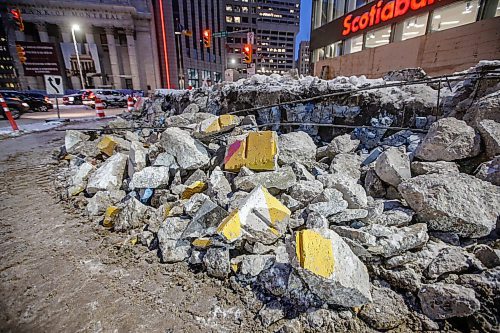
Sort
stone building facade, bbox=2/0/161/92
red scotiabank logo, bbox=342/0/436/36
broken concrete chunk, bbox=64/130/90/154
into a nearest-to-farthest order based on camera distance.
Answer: broken concrete chunk, bbox=64/130/90/154
red scotiabank logo, bbox=342/0/436/36
stone building facade, bbox=2/0/161/92

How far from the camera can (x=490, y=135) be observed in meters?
2.02

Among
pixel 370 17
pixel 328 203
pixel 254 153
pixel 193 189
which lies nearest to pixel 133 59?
pixel 370 17

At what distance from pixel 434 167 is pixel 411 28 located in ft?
31.8

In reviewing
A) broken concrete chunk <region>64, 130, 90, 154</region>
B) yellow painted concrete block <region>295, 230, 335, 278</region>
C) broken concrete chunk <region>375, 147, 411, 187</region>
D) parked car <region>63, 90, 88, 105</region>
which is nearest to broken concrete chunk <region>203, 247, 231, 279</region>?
yellow painted concrete block <region>295, 230, 335, 278</region>

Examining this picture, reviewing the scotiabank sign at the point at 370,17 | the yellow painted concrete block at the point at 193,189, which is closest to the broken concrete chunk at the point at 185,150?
the yellow painted concrete block at the point at 193,189

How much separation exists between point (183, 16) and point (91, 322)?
45644mm

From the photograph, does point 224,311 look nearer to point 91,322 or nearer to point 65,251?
point 91,322

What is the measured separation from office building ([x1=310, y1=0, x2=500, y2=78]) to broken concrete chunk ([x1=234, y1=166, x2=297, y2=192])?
298 inches

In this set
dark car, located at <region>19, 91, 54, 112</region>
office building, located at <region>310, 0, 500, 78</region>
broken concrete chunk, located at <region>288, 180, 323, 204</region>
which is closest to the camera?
broken concrete chunk, located at <region>288, 180, 323, 204</region>

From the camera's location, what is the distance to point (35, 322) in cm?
158

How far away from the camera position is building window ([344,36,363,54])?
11539mm

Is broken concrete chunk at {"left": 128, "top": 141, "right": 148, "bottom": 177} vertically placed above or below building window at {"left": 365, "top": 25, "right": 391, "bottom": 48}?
below

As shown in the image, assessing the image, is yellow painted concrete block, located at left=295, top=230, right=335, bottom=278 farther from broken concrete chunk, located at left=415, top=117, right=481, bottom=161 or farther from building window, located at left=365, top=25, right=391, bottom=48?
building window, located at left=365, top=25, right=391, bottom=48

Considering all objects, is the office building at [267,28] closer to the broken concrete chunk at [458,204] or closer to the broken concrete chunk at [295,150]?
the broken concrete chunk at [295,150]
